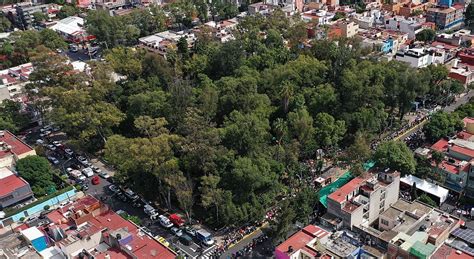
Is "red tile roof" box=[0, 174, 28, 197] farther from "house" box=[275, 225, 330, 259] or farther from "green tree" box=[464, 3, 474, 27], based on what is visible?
"green tree" box=[464, 3, 474, 27]

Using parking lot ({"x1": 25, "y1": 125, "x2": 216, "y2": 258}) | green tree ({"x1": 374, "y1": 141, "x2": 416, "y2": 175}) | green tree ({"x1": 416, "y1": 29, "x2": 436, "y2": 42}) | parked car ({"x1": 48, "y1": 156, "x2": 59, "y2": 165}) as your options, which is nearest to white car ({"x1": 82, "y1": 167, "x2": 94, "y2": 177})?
parking lot ({"x1": 25, "y1": 125, "x2": 216, "y2": 258})

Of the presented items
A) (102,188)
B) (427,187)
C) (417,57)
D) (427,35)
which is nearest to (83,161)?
(102,188)

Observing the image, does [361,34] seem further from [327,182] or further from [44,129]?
[44,129]

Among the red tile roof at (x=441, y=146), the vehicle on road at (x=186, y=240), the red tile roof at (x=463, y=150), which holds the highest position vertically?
the red tile roof at (x=463, y=150)

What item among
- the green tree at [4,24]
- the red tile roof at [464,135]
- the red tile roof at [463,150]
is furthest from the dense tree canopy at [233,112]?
the green tree at [4,24]

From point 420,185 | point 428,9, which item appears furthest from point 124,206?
point 428,9

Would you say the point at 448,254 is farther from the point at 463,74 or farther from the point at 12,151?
the point at 12,151

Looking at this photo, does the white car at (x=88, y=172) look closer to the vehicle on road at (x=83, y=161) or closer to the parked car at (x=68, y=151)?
the vehicle on road at (x=83, y=161)
